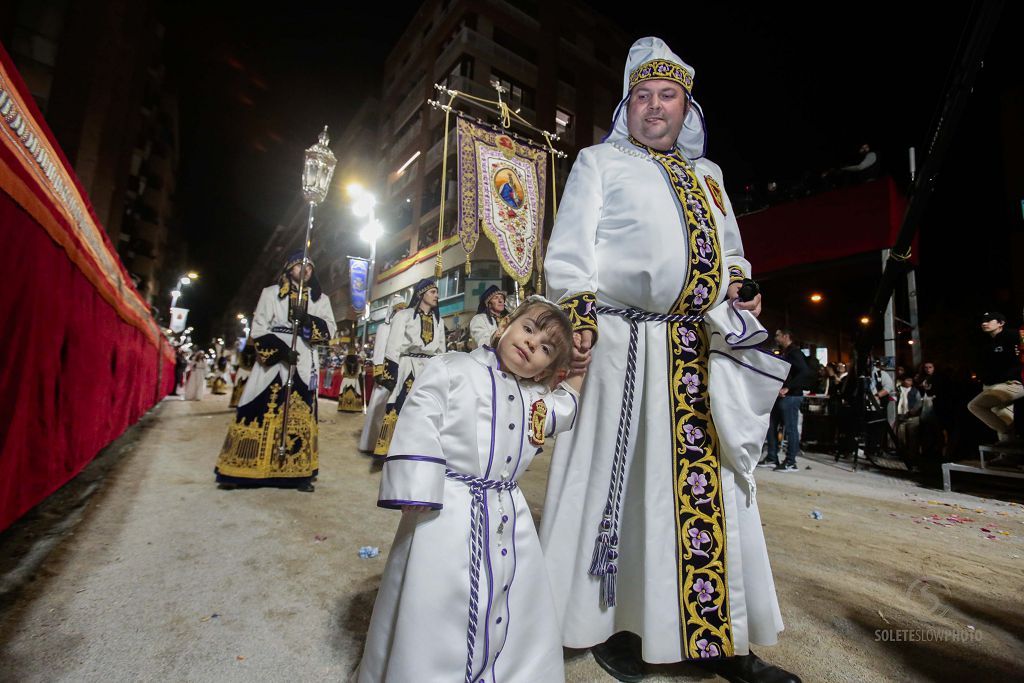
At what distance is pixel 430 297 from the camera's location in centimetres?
555

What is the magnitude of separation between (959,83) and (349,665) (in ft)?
17.7

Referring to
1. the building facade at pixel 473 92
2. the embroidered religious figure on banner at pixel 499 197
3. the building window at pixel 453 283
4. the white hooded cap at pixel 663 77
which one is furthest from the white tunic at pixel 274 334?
the building window at pixel 453 283

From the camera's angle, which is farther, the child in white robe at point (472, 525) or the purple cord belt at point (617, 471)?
the purple cord belt at point (617, 471)

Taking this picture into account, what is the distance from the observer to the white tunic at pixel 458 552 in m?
1.13

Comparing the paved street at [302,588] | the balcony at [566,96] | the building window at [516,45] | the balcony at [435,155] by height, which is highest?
the building window at [516,45]

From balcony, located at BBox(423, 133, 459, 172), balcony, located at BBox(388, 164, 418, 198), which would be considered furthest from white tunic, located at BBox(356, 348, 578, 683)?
balcony, located at BBox(388, 164, 418, 198)

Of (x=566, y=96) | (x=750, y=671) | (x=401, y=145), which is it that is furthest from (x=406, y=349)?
(x=401, y=145)

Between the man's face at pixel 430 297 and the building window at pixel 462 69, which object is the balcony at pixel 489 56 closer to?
the building window at pixel 462 69

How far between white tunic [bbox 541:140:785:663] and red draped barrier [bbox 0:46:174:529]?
2275mm

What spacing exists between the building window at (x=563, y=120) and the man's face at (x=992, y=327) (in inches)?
808

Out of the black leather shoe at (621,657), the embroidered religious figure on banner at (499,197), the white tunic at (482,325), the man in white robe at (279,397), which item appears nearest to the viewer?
the black leather shoe at (621,657)

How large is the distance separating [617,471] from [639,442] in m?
0.15

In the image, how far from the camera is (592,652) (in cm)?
162

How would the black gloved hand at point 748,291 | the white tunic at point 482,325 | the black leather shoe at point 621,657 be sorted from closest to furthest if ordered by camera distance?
1. the black leather shoe at point 621,657
2. the black gloved hand at point 748,291
3. the white tunic at point 482,325
